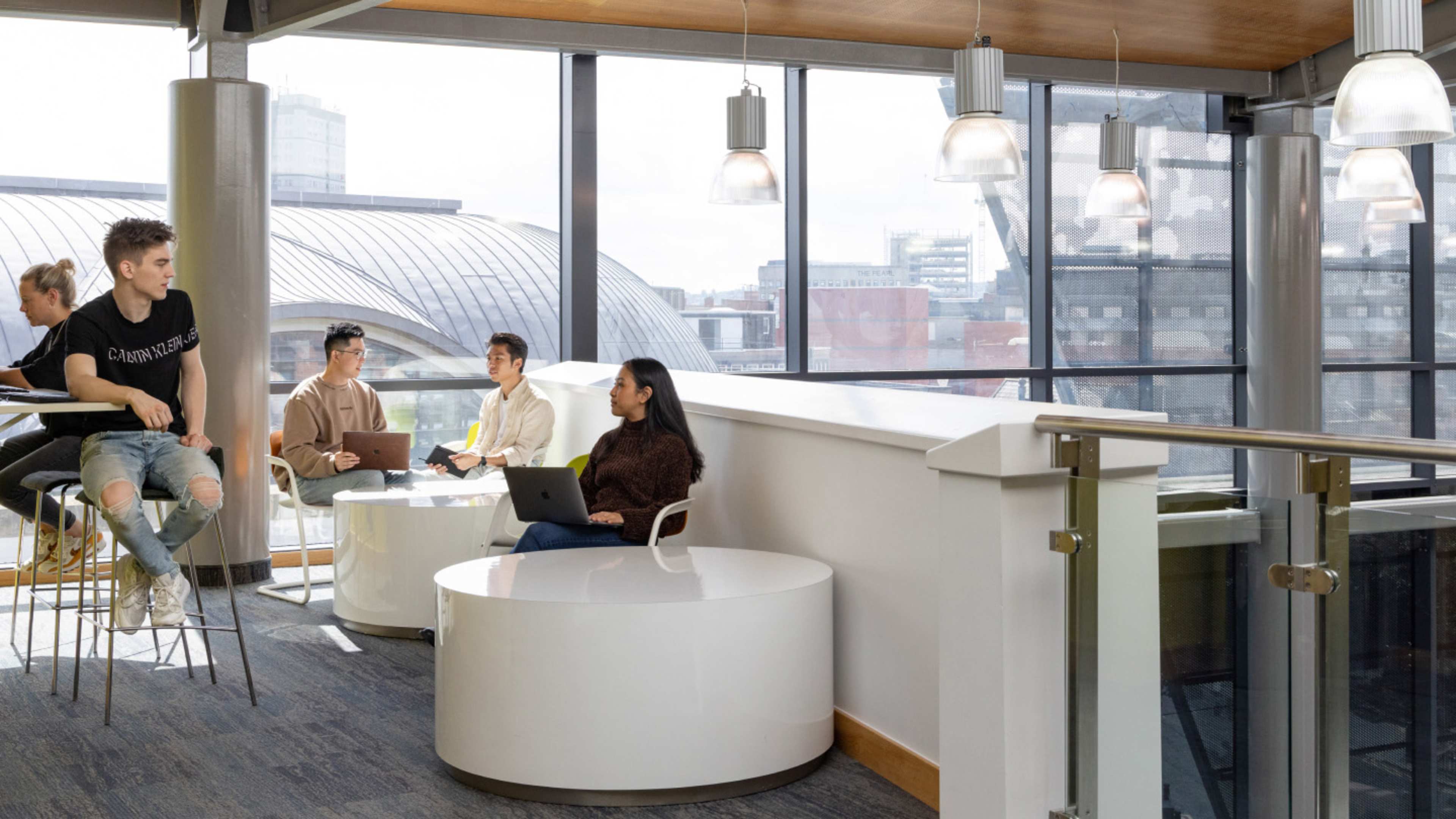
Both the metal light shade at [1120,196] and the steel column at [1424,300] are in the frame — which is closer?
the metal light shade at [1120,196]

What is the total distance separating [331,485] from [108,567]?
162 centimetres

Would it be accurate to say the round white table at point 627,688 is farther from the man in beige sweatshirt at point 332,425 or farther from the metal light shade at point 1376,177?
the metal light shade at point 1376,177

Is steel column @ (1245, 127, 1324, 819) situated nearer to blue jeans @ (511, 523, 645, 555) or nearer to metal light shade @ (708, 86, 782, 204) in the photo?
metal light shade @ (708, 86, 782, 204)

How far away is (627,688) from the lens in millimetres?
3404

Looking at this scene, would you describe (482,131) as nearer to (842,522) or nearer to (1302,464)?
(842,522)

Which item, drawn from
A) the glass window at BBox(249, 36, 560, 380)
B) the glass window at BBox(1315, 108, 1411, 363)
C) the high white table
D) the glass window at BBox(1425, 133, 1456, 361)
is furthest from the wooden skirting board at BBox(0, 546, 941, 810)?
the glass window at BBox(1425, 133, 1456, 361)

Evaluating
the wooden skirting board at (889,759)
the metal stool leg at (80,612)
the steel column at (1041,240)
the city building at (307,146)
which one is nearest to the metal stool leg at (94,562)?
the metal stool leg at (80,612)

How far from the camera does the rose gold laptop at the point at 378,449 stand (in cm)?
621

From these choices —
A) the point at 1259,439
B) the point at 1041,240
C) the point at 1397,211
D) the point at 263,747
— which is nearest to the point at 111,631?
the point at 263,747

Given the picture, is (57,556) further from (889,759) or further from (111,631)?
(889,759)

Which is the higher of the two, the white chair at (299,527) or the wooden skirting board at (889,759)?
the white chair at (299,527)

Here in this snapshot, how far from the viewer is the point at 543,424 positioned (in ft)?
20.9

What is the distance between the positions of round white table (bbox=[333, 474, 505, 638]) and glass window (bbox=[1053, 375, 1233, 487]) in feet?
16.7

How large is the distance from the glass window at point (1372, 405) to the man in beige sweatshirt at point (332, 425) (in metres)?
6.83
